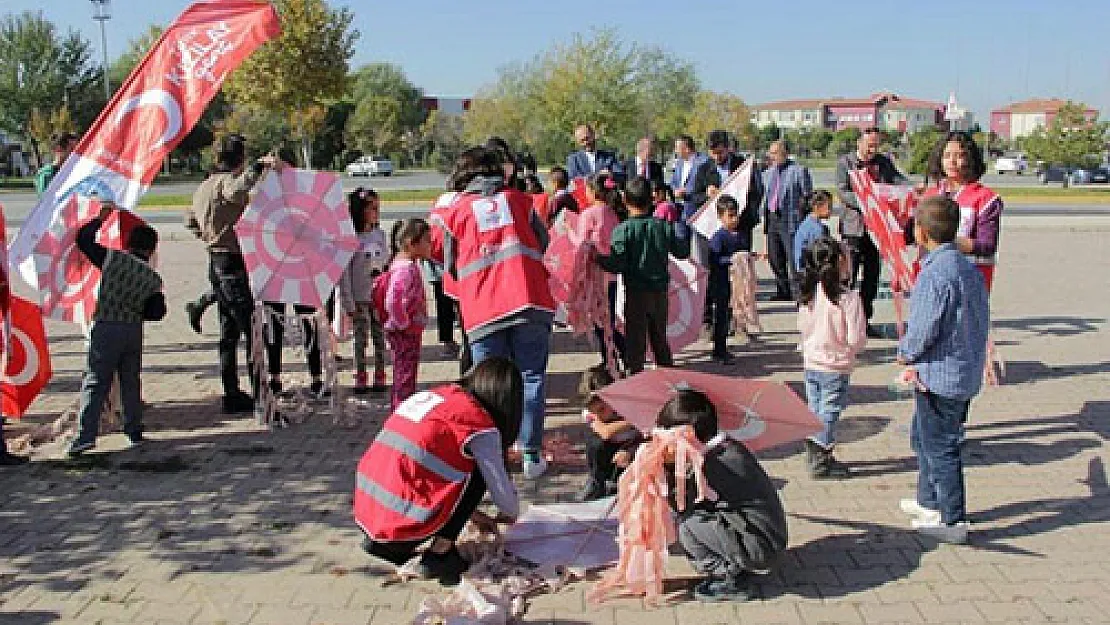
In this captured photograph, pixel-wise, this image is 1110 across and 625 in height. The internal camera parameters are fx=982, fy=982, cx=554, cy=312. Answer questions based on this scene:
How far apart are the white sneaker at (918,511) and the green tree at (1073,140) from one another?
45074 millimetres

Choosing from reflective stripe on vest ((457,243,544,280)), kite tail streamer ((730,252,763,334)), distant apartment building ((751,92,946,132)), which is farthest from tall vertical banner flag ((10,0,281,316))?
distant apartment building ((751,92,946,132))

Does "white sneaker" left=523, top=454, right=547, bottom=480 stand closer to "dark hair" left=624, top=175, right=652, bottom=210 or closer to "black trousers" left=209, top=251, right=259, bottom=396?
"dark hair" left=624, top=175, right=652, bottom=210

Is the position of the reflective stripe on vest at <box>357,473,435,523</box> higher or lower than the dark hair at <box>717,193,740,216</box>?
lower

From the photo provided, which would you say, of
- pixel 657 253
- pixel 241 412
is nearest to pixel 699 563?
pixel 657 253

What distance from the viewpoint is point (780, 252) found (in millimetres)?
12531

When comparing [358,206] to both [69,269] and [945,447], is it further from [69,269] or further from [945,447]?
[945,447]

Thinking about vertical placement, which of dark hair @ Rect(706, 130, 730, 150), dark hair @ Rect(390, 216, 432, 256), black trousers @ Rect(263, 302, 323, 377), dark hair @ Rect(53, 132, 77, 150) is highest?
dark hair @ Rect(53, 132, 77, 150)

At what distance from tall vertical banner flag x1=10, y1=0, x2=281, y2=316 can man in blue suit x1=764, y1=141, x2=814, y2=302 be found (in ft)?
23.3

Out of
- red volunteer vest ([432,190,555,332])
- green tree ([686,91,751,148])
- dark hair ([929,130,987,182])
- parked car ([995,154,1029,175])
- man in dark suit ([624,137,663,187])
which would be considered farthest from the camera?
parked car ([995,154,1029,175])

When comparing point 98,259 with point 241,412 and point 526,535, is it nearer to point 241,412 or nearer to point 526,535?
point 241,412

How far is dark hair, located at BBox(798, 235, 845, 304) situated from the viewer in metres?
5.88

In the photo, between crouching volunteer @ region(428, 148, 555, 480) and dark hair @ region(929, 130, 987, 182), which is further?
dark hair @ region(929, 130, 987, 182)

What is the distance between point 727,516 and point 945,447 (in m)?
1.32

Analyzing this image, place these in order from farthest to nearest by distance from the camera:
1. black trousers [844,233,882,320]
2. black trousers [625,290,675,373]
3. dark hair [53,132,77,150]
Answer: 1. black trousers [844,233,882,320]
2. dark hair [53,132,77,150]
3. black trousers [625,290,675,373]
